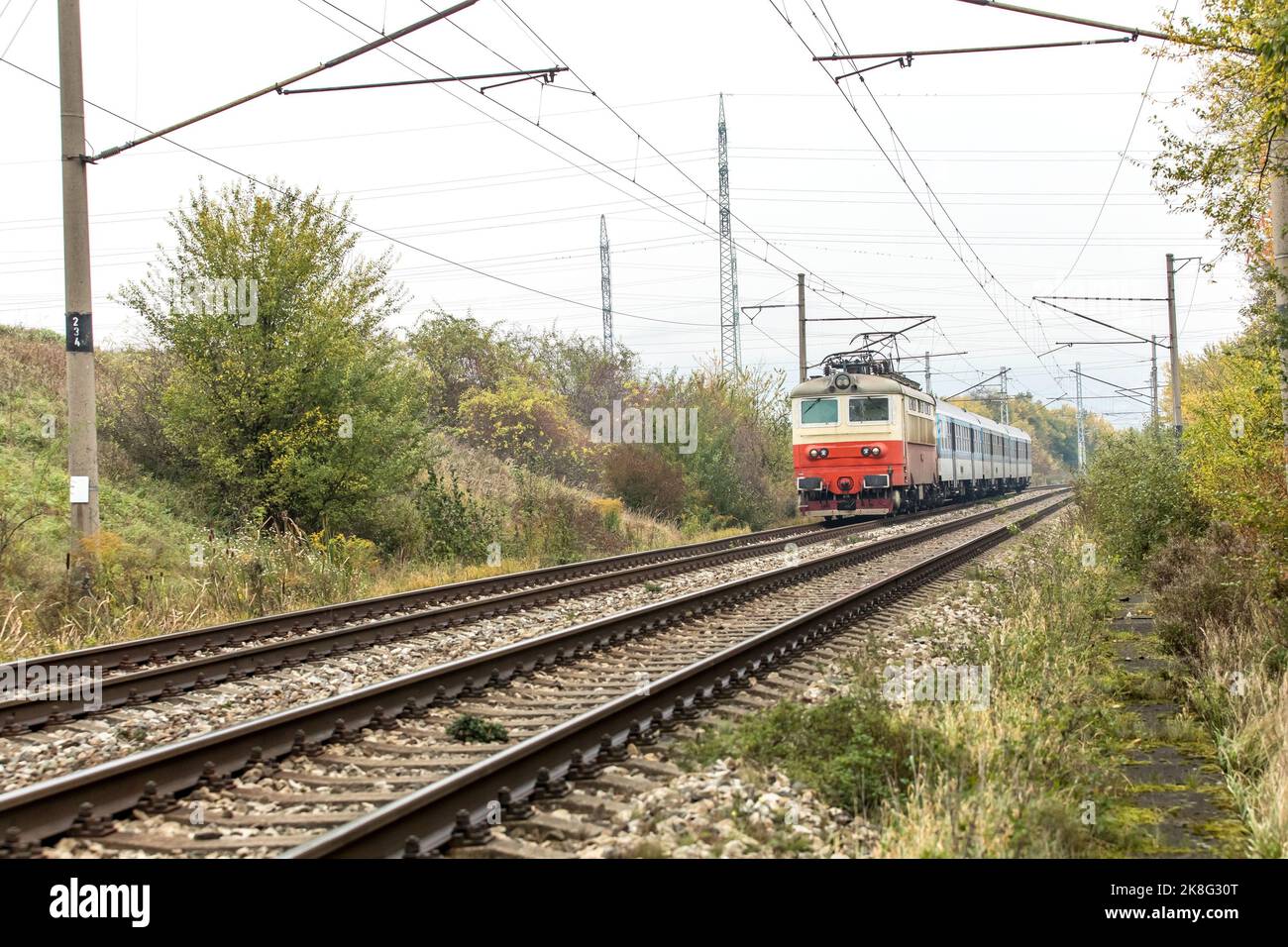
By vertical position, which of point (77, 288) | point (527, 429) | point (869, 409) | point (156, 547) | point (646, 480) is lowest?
point (156, 547)

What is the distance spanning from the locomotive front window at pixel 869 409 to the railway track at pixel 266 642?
1289 cm

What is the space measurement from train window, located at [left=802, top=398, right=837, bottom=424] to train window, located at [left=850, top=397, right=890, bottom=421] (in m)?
0.56

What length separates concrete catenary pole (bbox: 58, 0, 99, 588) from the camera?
40.0 feet

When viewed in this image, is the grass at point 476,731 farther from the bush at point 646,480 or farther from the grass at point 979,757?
the bush at point 646,480

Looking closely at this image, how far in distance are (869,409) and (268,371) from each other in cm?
1628

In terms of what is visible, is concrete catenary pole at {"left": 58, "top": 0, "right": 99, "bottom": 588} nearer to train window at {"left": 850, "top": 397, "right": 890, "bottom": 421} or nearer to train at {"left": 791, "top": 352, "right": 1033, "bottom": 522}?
train at {"left": 791, "top": 352, "right": 1033, "bottom": 522}

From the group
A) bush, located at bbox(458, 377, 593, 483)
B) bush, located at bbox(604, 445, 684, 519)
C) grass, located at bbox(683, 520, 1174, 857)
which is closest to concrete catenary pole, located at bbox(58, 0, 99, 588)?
grass, located at bbox(683, 520, 1174, 857)

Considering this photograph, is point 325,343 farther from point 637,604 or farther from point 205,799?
point 205,799

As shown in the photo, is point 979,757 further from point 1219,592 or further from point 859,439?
point 859,439

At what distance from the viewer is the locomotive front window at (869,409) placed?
27.8 meters

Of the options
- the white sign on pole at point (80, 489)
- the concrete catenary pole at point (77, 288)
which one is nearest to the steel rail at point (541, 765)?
the concrete catenary pole at point (77, 288)

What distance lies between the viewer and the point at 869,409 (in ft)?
91.6

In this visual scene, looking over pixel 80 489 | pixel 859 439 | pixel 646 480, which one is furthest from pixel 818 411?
pixel 80 489
